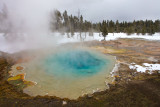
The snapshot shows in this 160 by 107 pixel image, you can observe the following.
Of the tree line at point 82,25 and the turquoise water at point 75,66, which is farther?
the tree line at point 82,25

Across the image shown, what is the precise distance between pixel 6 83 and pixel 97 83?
27.0 feet

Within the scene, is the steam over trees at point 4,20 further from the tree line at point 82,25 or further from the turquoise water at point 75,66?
the turquoise water at point 75,66

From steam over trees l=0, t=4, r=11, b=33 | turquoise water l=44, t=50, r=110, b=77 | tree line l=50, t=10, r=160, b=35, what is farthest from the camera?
tree line l=50, t=10, r=160, b=35

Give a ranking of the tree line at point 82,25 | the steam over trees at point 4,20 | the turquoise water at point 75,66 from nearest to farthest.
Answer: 1. the turquoise water at point 75,66
2. the steam over trees at point 4,20
3. the tree line at point 82,25

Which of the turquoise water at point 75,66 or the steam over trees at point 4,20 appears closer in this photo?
the turquoise water at point 75,66

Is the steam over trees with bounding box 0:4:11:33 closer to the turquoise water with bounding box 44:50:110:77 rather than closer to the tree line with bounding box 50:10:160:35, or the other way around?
the tree line with bounding box 50:10:160:35

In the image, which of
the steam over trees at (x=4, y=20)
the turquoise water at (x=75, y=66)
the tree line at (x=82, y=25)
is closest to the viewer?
the turquoise water at (x=75, y=66)

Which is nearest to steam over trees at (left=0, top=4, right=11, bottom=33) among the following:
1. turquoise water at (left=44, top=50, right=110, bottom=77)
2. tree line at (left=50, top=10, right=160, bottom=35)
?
tree line at (left=50, top=10, right=160, bottom=35)

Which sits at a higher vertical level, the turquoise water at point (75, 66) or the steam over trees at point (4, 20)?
the steam over trees at point (4, 20)

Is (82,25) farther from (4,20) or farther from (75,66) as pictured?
(75,66)

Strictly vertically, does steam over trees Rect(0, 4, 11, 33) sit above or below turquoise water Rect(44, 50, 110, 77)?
above

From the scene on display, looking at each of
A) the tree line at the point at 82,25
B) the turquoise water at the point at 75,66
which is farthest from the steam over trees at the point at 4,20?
the turquoise water at the point at 75,66

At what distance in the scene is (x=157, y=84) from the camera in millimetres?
7941

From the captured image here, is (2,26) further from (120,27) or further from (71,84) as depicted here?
(120,27)
